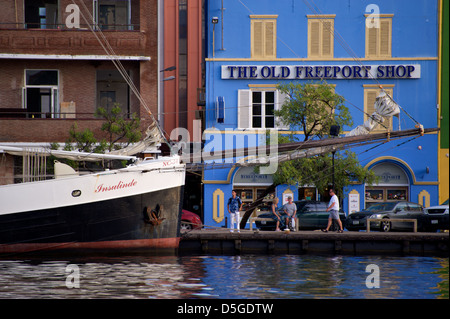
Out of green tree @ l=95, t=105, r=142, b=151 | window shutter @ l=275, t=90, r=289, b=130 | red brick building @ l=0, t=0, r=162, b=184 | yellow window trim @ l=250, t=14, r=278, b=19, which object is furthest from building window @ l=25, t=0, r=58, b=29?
window shutter @ l=275, t=90, r=289, b=130

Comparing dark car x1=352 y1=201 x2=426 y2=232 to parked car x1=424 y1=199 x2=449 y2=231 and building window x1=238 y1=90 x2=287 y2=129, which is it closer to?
parked car x1=424 y1=199 x2=449 y2=231

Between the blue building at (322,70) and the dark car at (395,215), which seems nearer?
the dark car at (395,215)

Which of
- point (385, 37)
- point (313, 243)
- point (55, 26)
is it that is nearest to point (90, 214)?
point (313, 243)

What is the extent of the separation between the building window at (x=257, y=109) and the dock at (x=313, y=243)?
10.8 m

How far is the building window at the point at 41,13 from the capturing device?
32438mm

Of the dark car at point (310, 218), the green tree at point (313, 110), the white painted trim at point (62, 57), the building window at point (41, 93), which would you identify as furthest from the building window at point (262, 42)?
the building window at point (41, 93)

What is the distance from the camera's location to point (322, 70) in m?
37.1

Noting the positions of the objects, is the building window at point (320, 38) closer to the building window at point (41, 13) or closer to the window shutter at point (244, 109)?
the window shutter at point (244, 109)

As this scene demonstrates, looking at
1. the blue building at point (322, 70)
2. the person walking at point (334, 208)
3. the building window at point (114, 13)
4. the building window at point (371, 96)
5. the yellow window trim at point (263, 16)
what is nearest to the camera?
the person walking at point (334, 208)

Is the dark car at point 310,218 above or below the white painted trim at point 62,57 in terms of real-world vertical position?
below

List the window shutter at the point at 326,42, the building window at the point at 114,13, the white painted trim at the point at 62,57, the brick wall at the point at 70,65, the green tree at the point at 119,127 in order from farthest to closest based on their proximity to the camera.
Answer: the window shutter at the point at 326,42 → the building window at the point at 114,13 → the white painted trim at the point at 62,57 → the brick wall at the point at 70,65 → the green tree at the point at 119,127

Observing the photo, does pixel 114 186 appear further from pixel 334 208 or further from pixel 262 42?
pixel 262 42

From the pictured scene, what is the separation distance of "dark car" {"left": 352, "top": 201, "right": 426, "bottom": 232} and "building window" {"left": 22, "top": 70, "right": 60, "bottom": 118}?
13.0 metres
